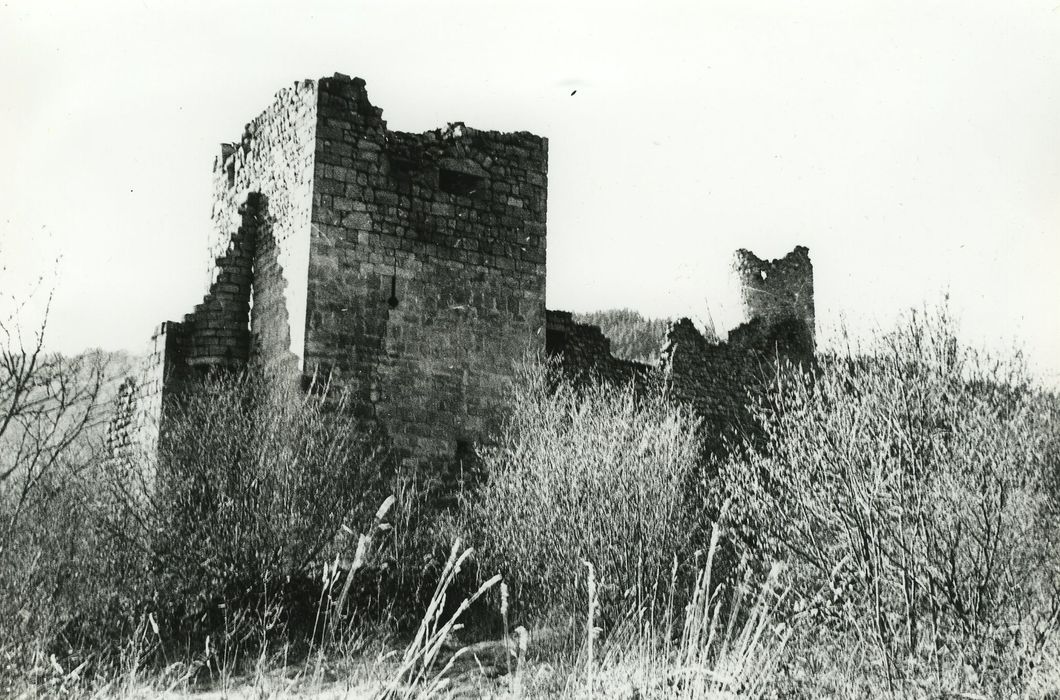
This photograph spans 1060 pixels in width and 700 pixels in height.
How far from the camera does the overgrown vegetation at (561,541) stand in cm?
808

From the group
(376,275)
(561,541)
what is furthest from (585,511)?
(376,275)

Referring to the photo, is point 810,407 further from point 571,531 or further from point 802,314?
point 802,314

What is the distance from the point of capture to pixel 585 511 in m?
10.6

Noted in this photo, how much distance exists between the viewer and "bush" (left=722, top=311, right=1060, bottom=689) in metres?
8.22

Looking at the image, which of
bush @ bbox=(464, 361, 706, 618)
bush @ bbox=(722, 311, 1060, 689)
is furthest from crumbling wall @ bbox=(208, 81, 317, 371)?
bush @ bbox=(722, 311, 1060, 689)

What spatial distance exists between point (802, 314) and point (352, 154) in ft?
36.0

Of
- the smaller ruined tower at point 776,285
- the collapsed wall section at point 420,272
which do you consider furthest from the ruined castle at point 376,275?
the smaller ruined tower at point 776,285

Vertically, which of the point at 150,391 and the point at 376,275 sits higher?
the point at 376,275

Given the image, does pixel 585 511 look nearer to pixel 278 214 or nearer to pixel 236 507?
pixel 236 507

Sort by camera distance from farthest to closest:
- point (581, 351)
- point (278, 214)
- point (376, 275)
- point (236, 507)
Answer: point (581, 351)
point (278, 214)
point (376, 275)
point (236, 507)

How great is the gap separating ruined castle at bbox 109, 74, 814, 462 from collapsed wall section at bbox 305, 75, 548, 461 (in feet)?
0.05

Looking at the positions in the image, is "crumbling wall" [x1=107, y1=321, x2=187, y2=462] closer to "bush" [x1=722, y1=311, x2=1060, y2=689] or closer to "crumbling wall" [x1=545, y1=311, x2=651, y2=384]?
"crumbling wall" [x1=545, y1=311, x2=651, y2=384]

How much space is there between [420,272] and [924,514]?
6281mm

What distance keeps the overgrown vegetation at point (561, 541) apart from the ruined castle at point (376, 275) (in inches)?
26.9
